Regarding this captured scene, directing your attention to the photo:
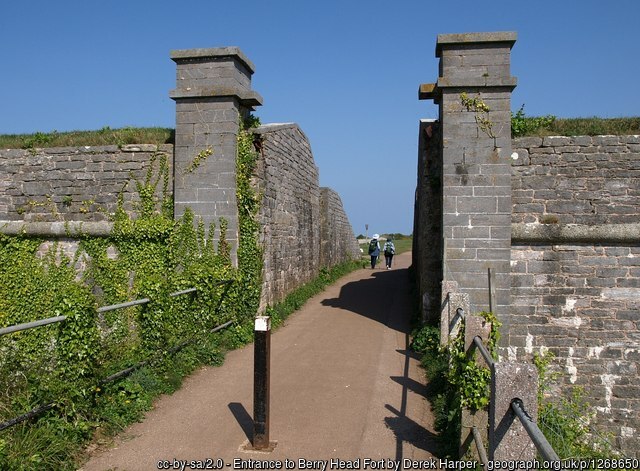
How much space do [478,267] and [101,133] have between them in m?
8.30

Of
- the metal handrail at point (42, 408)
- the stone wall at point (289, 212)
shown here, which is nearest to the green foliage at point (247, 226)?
the stone wall at point (289, 212)

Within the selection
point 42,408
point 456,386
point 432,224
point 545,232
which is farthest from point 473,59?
point 42,408

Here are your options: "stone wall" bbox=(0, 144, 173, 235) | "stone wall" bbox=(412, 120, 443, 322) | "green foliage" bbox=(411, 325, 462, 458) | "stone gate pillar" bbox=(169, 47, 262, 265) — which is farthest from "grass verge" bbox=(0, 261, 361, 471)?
"stone wall" bbox=(412, 120, 443, 322)

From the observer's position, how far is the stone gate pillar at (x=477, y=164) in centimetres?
894

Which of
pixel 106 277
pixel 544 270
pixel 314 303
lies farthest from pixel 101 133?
pixel 544 270

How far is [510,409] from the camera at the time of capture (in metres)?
3.02

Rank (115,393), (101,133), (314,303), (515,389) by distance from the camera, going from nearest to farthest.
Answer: (515,389) → (115,393) → (101,133) → (314,303)

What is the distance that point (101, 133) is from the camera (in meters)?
11.1

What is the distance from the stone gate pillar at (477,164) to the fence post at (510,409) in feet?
19.8

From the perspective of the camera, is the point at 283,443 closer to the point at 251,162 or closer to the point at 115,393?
the point at 115,393

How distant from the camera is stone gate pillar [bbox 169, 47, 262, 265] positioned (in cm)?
944

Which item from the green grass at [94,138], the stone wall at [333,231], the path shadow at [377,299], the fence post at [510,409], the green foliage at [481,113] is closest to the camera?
the fence post at [510,409]

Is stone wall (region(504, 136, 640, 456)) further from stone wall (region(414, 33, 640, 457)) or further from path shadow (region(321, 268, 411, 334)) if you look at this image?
path shadow (region(321, 268, 411, 334))

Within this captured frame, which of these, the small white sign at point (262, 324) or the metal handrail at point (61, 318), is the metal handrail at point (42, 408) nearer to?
the metal handrail at point (61, 318)
